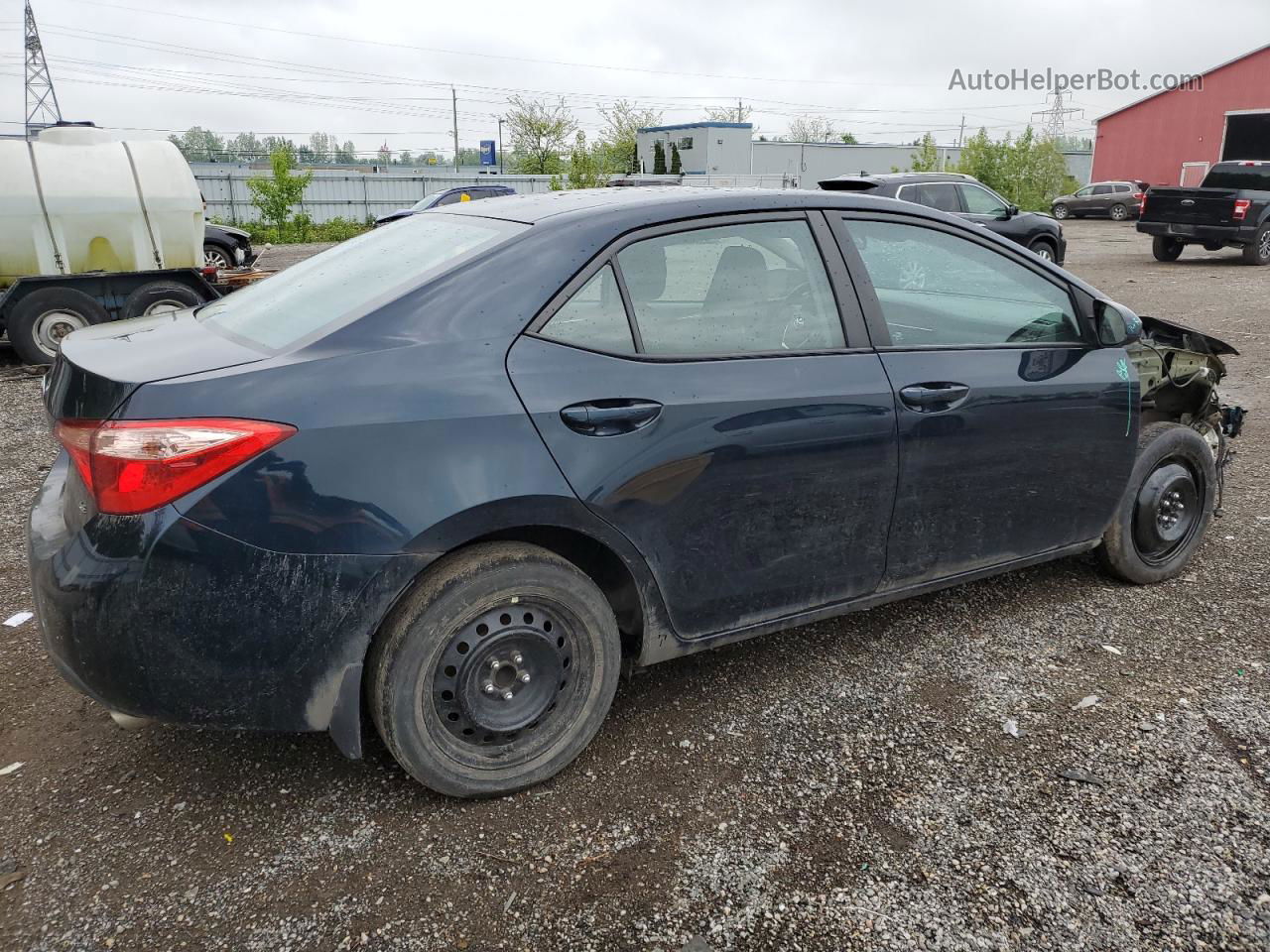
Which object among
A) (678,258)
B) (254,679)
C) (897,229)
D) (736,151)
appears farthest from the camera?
(736,151)

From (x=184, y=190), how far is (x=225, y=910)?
33.2ft

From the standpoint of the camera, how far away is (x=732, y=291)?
2988mm

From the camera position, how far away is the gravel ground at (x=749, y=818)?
7.37 ft

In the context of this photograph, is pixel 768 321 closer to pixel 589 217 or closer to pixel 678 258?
pixel 678 258

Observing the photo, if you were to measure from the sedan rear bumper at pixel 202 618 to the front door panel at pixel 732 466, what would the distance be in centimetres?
60

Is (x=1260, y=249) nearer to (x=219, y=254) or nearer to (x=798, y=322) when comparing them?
(x=219, y=254)

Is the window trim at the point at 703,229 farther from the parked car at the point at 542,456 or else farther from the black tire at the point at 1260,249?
the black tire at the point at 1260,249

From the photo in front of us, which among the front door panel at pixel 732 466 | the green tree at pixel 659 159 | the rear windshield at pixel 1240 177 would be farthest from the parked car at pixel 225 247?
the green tree at pixel 659 159

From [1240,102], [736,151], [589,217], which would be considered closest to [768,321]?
[589,217]

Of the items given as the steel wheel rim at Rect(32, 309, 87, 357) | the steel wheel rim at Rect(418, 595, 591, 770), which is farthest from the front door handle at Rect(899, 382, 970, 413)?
the steel wheel rim at Rect(32, 309, 87, 357)

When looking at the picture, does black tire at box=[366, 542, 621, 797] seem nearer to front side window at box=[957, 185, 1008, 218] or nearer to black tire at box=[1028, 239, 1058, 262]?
front side window at box=[957, 185, 1008, 218]

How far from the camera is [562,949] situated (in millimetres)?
2176

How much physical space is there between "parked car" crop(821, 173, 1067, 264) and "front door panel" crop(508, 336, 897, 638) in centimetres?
1196

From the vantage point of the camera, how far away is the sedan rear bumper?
87.4 inches
